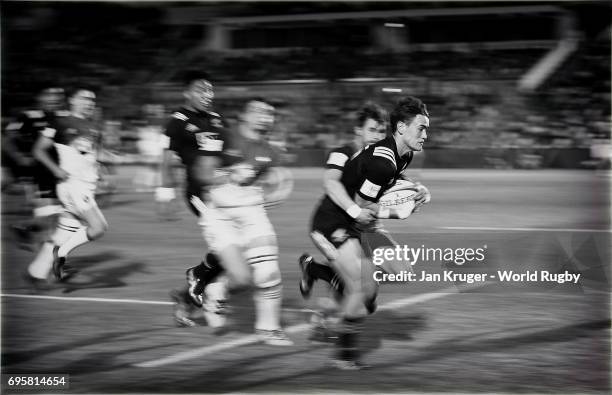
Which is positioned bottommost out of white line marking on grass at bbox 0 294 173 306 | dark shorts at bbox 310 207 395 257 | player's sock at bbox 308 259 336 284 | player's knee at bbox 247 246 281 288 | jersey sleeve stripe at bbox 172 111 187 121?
white line marking on grass at bbox 0 294 173 306

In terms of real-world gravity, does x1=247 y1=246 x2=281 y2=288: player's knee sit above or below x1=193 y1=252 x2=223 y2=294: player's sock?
above

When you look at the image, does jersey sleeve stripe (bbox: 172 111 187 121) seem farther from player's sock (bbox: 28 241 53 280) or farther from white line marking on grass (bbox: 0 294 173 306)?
player's sock (bbox: 28 241 53 280)

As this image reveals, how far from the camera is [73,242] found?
815cm

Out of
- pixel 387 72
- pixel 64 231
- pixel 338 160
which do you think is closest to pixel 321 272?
pixel 338 160

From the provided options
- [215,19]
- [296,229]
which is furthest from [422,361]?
[215,19]

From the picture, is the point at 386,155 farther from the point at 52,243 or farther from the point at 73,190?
the point at 52,243

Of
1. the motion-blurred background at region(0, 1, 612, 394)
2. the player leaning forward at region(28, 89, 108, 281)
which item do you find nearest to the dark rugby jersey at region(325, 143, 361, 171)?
the motion-blurred background at region(0, 1, 612, 394)

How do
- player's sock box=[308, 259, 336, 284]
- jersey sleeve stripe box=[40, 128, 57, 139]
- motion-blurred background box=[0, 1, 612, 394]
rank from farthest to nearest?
jersey sleeve stripe box=[40, 128, 57, 139], player's sock box=[308, 259, 336, 284], motion-blurred background box=[0, 1, 612, 394]

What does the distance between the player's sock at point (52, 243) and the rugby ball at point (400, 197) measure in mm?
3807

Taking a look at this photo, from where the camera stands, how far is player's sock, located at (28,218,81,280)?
8180mm

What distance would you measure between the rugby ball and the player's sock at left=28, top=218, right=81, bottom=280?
3.81 meters

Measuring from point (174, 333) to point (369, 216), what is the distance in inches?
82.1

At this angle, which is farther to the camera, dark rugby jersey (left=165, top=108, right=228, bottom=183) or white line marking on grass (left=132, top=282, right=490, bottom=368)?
dark rugby jersey (left=165, top=108, right=228, bottom=183)

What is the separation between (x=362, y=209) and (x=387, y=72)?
15867 mm
